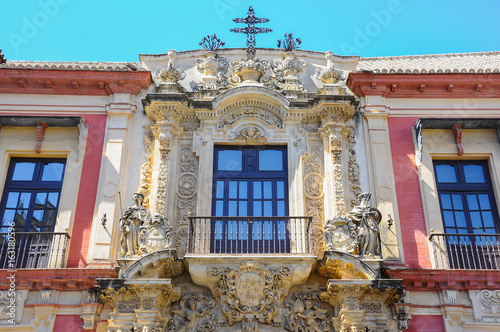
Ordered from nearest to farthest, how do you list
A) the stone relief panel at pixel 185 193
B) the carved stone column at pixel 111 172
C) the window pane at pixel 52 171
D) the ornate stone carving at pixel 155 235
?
1. the ornate stone carving at pixel 155 235
2. the carved stone column at pixel 111 172
3. the stone relief panel at pixel 185 193
4. the window pane at pixel 52 171

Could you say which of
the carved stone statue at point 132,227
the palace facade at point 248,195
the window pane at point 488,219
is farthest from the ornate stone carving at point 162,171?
the window pane at point 488,219

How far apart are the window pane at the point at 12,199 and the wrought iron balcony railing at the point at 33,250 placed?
0.75 meters

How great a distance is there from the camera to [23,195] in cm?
1168

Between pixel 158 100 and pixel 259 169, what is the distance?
244 centimetres

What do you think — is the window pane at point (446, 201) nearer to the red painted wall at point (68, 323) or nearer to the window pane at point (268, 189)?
the window pane at point (268, 189)

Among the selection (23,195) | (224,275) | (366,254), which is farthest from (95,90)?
(366,254)

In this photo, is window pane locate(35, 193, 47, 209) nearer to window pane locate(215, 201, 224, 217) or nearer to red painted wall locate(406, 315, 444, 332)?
window pane locate(215, 201, 224, 217)

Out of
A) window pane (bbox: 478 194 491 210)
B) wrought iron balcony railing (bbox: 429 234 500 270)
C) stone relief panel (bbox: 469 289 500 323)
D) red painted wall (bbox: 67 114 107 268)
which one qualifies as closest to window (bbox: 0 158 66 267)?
red painted wall (bbox: 67 114 107 268)

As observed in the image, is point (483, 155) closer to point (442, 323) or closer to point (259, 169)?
point (442, 323)

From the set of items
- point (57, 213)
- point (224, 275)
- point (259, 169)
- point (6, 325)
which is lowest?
point (6, 325)

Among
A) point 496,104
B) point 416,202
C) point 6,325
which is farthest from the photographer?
point 496,104

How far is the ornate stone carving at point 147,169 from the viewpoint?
1145cm

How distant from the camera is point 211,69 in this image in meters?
13.0

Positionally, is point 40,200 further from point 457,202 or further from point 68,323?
point 457,202
